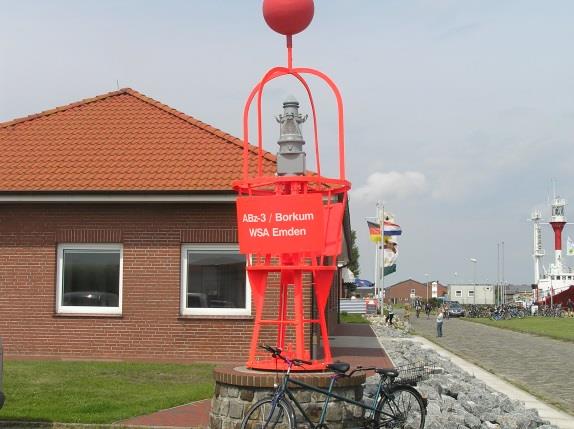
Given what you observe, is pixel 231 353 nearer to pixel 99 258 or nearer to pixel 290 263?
pixel 99 258

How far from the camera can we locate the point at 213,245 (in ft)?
52.5

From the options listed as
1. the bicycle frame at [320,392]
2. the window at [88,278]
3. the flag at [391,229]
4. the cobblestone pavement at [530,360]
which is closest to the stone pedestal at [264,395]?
the bicycle frame at [320,392]

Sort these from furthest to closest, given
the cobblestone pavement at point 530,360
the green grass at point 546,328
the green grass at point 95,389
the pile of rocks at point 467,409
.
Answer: the green grass at point 546,328
the cobblestone pavement at point 530,360
the green grass at point 95,389
the pile of rocks at point 467,409

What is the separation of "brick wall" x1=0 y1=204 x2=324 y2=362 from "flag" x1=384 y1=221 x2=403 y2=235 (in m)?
33.6

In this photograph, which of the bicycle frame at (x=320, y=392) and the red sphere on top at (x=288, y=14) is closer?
the bicycle frame at (x=320, y=392)

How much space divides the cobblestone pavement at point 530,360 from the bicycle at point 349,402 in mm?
4899

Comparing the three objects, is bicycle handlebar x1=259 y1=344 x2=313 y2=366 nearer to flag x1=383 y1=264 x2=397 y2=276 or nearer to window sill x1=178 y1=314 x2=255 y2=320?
window sill x1=178 y1=314 x2=255 y2=320

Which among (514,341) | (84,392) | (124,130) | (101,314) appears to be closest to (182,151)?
(124,130)

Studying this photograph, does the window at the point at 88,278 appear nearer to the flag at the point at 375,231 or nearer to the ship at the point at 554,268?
the flag at the point at 375,231

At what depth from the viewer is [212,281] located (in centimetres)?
1611

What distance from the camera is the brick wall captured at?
15.8 m

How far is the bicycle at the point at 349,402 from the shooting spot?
7562mm

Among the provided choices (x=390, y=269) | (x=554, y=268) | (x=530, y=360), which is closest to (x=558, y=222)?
(x=554, y=268)

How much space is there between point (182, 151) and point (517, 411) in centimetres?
909
